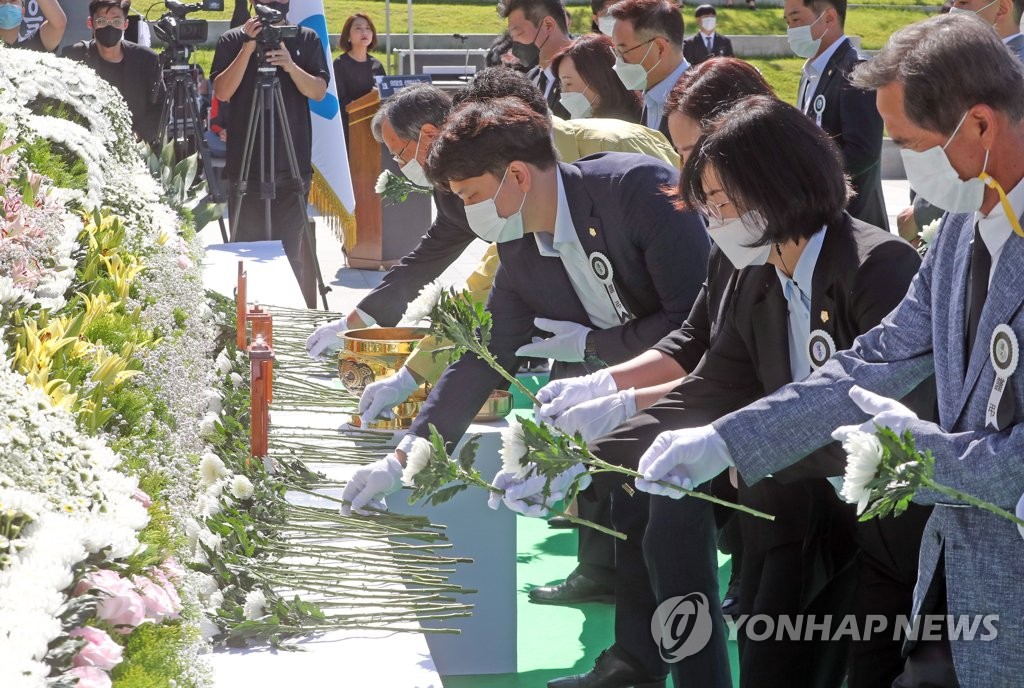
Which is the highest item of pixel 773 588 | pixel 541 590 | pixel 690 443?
pixel 690 443

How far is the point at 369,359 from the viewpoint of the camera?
3.22 meters

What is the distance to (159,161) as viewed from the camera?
549cm

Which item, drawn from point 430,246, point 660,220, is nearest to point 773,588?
point 660,220

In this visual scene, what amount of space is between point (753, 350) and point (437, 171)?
0.81 meters

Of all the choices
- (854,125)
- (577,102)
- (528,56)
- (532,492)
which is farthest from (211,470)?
(528,56)

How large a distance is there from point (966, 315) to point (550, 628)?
1.89m

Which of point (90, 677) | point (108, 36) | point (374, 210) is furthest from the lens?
point (374, 210)

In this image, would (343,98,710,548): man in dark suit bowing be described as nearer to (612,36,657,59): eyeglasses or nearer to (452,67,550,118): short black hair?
(452,67,550,118): short black hair

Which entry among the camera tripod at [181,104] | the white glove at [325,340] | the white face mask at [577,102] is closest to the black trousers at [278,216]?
the camera tripod at [181,104]

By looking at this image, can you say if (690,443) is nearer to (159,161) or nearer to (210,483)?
(210,483)

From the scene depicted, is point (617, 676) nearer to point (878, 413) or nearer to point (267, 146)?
point (878, 413)

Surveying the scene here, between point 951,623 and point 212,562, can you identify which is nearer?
point 951,623

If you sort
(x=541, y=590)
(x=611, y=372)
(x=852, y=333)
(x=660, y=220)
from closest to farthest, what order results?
1. (x=852, y=333)
2. (x=611, y=372)
3. (x=660, y=220)
4. (x=541, y=590)

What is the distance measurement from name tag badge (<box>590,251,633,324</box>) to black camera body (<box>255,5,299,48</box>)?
141 inches
